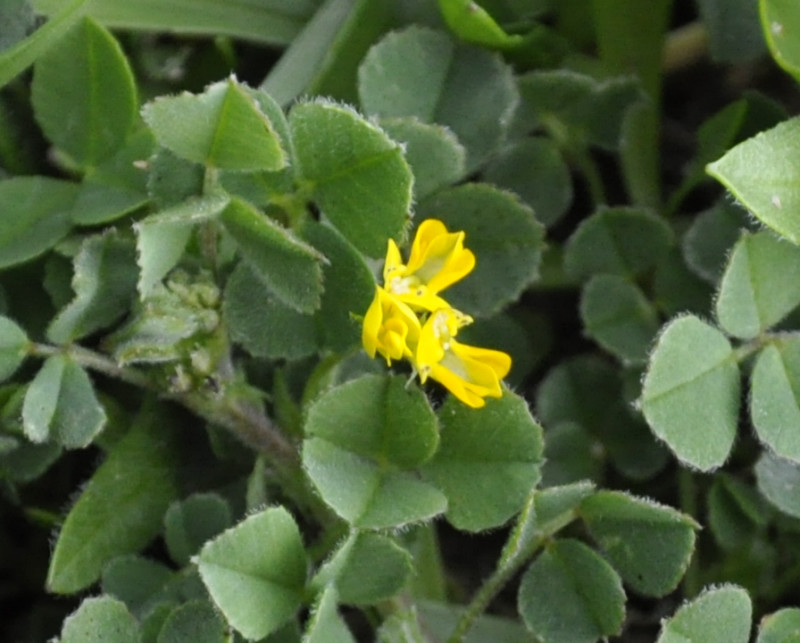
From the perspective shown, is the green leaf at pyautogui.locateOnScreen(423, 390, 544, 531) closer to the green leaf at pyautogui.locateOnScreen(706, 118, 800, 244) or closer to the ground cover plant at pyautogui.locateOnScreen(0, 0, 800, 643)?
the ground cover plant at pyautogui.locateOnScreen(0, 0, 800, 643)

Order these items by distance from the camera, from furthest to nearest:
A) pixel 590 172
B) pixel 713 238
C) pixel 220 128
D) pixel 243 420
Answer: pixel 590 172, pixel 713 238, pixel 243 420, pixel 220 128

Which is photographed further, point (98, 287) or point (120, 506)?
point (120, 506)

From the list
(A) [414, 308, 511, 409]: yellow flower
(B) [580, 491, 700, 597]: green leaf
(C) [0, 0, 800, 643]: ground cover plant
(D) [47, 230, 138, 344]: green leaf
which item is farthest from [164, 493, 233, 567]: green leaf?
(B) [580, 491, 700, 597]: green leaf

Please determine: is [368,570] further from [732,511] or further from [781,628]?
[732,511]

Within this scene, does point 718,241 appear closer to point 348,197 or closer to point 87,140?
point 348,197

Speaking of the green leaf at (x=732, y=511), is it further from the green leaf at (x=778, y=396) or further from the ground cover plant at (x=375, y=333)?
the green leaf at (x=778, y=396)

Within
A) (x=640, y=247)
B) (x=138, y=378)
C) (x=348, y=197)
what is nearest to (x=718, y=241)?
(x=640, y=247)

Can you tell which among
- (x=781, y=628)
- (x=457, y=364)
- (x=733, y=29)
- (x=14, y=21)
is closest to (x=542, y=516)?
(x=457, y=364)
